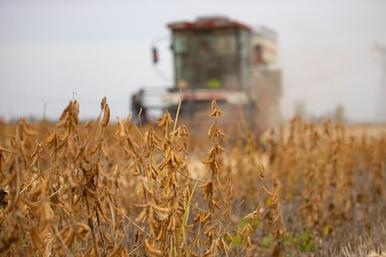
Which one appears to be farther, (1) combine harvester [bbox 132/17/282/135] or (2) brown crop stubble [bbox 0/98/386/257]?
(1) combine harvester [bbox 132/17/282/135]

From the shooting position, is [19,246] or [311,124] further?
[311,124]

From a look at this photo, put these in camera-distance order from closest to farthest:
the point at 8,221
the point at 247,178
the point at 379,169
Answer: the point at 8,221
the point at 379,169
the point at 247,178

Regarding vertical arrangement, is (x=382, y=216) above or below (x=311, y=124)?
below

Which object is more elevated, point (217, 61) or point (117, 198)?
point (217, 61)

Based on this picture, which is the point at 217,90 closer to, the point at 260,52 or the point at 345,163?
the point at 260,52

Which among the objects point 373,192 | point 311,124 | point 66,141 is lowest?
point 373,192

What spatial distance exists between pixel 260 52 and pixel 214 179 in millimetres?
9530

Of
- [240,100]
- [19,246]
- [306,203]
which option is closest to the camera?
[19,246]

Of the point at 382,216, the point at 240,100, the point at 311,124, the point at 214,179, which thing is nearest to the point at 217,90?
the point at 240,100

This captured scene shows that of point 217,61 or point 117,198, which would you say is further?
point 217,61

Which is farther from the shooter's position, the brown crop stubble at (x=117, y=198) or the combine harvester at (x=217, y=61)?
the combine harvester at (x=217, y=61)

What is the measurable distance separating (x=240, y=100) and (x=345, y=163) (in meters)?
5.82

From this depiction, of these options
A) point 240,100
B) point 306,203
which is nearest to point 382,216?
point 306,203

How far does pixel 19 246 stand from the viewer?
1.95 m
